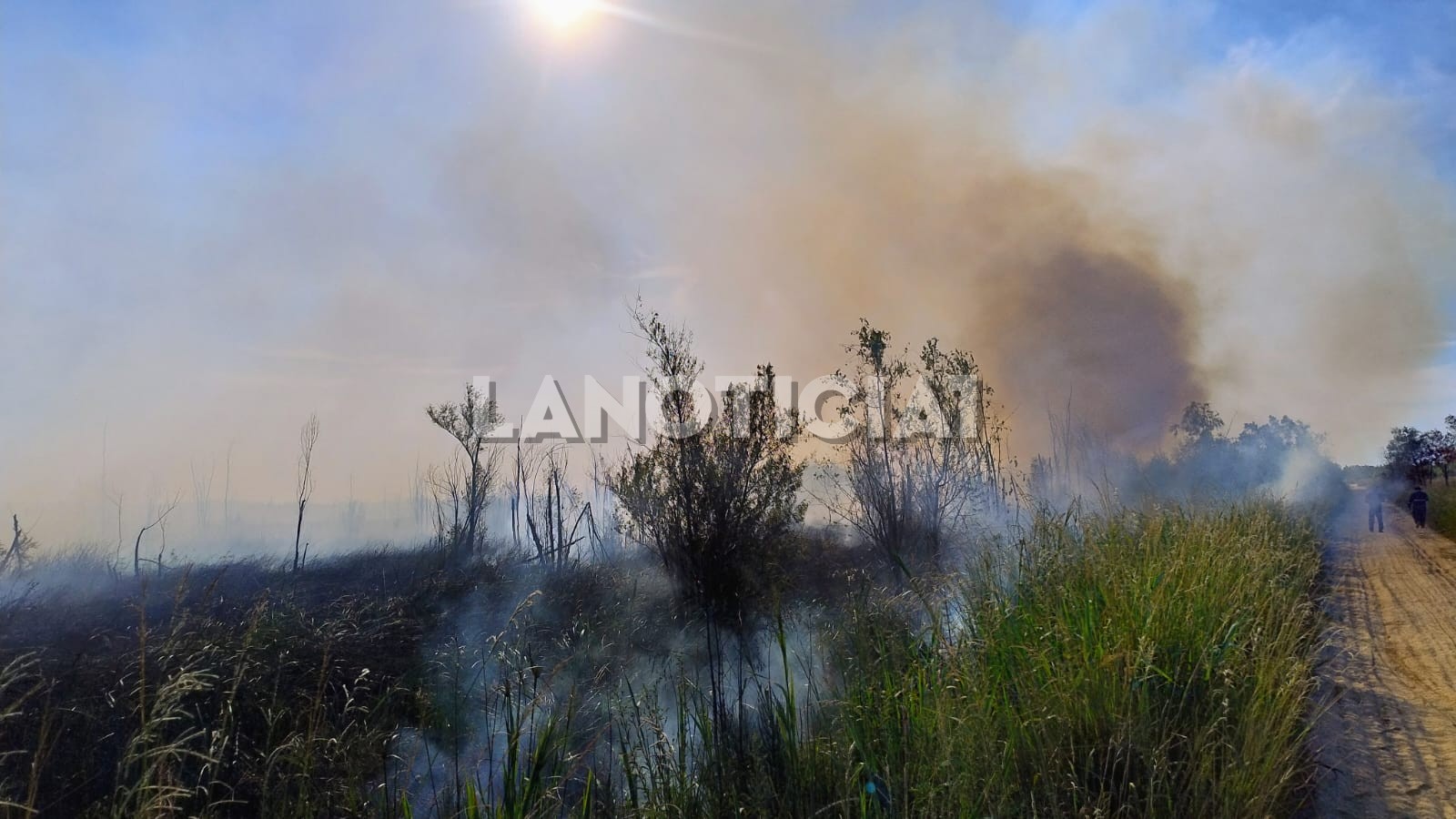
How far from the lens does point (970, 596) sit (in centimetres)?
463

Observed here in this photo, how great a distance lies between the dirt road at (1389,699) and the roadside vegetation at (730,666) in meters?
0.37

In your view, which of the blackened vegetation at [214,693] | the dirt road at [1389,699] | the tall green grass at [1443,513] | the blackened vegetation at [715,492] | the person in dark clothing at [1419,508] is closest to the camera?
the blackened vegetation at [214,693]

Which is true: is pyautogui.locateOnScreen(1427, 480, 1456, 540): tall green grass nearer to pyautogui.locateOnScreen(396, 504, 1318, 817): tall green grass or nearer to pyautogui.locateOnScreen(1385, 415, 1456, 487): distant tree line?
pyautogui.locateOnScreen(1385, 415, 1456, 487): distant tree line

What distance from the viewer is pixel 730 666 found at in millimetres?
6105

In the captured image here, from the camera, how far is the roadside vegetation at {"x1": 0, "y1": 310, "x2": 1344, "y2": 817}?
124 inches

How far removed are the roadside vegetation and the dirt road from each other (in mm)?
373

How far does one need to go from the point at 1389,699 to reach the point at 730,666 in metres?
4.65

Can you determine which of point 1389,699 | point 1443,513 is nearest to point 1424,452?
point 1443,513

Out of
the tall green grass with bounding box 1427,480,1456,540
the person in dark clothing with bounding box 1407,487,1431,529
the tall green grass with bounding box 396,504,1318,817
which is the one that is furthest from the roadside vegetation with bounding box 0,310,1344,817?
the person in dark clothing with bounding box 1407,487,1431,529

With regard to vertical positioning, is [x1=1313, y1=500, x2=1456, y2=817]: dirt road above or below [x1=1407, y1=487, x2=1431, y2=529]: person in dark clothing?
below

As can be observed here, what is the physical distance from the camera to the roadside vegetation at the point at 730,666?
124 inches

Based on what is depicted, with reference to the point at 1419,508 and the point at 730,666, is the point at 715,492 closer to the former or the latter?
the point at 730,666

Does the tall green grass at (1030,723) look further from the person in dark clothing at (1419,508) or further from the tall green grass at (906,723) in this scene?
the person in dark clothing at (1419,508)

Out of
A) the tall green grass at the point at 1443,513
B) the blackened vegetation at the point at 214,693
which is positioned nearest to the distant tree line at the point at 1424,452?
the tall green grass at the point at 1443,513
